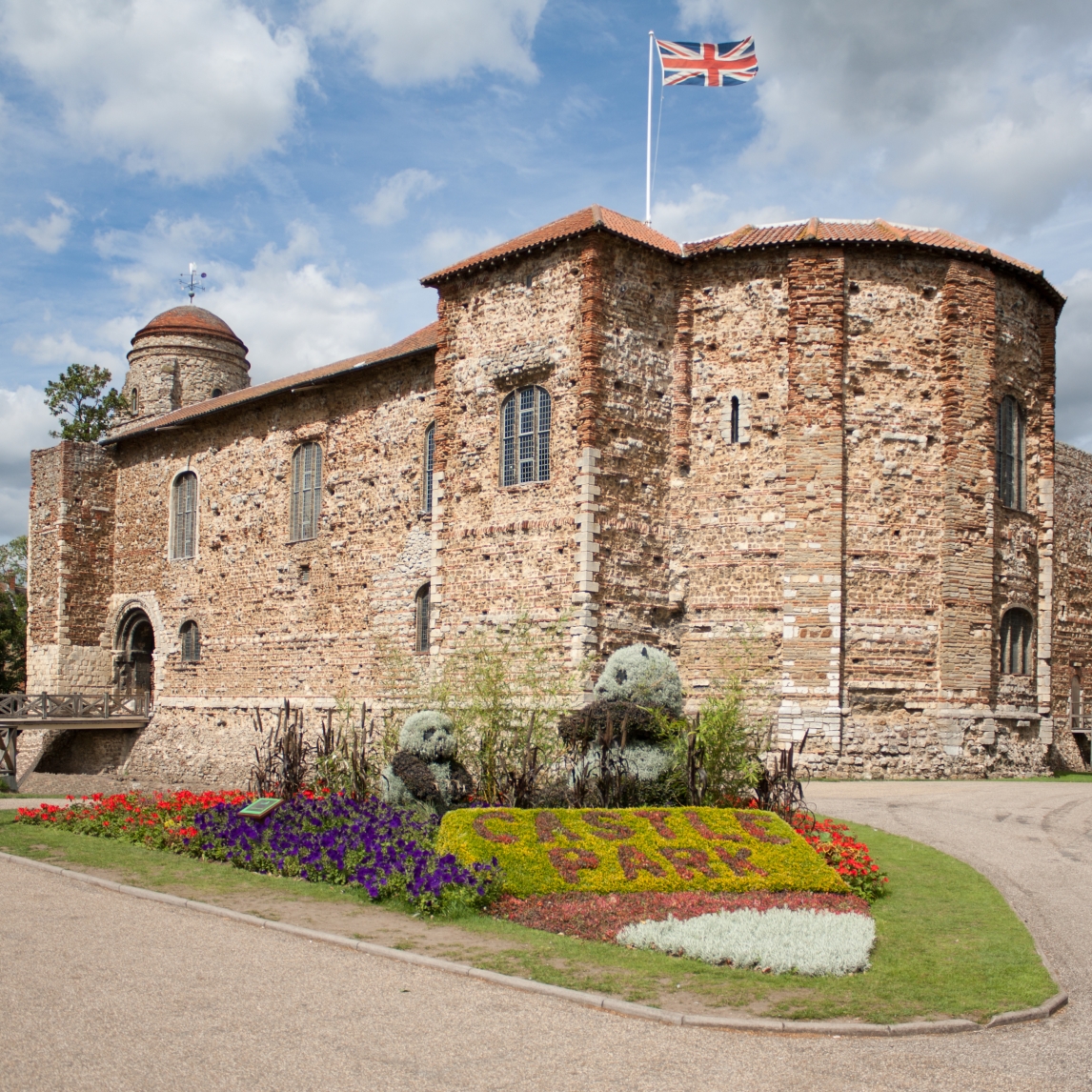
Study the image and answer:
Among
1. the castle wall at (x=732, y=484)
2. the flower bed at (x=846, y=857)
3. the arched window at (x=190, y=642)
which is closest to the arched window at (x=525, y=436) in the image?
the castle wall at (x=732, y=484)

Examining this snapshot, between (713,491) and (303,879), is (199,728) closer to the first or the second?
(713,491)

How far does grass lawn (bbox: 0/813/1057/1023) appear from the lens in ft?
22.2

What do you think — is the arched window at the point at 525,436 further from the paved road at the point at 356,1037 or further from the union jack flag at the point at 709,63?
the paved road at the point at 356,1037

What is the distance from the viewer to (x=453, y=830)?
33.4ft

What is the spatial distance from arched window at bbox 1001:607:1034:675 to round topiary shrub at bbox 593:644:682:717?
37.0 ft

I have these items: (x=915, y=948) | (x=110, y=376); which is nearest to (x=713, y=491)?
(x=915, y=948)

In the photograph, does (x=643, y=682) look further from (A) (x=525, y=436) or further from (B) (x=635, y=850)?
(A) (x=525, y=436)

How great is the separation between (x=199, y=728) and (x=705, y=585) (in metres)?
15.4

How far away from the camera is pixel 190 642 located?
30.8 meters

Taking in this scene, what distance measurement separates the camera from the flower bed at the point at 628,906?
341 inches

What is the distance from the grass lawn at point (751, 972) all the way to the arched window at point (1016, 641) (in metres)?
11.6

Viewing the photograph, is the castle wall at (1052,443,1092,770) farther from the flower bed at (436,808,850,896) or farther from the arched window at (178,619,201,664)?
the arched window at (178,619,201,664)

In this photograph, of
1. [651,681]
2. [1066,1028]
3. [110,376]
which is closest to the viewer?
[1066,1028]

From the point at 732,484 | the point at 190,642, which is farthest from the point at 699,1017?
the point at 190,642
